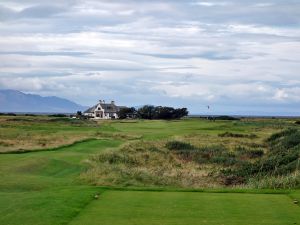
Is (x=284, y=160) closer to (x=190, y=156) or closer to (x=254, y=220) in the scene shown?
(x=190, y=156)

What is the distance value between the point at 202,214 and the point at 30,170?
14.3m

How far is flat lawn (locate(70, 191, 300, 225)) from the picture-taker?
466 inches

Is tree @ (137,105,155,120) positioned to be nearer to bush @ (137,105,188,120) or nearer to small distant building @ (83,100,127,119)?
bush @ (137,105,188,120)

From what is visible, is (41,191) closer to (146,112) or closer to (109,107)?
(146,112)

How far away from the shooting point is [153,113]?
484 ft

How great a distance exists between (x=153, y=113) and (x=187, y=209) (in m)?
134

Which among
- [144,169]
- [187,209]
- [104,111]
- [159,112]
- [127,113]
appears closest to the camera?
[187,209]

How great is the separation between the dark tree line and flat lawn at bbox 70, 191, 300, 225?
130 meters

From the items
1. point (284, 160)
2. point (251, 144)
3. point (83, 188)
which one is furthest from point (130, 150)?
point (83, 188)

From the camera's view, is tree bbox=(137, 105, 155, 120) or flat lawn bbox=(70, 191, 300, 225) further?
tree bbox=(137, 105, 155, 120)

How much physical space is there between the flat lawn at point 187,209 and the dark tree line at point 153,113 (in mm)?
129711

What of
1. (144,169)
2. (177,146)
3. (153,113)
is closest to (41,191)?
(144,169)

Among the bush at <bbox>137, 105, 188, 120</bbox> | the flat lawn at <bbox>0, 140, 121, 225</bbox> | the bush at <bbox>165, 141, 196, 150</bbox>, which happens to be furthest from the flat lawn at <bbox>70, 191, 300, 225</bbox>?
the bush at <bbox>137, 105, 188, 120</bbox>

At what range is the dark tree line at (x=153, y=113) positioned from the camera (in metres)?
146
